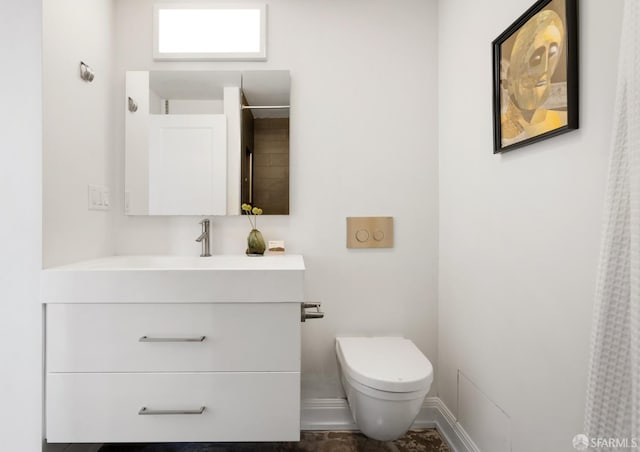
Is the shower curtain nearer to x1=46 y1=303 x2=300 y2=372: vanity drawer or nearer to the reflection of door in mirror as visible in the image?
x1=46 y1=303 x2=300 y2=372: vanity drawer

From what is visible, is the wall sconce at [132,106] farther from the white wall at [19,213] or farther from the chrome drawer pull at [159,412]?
the chrome drawer pull at [159,412]

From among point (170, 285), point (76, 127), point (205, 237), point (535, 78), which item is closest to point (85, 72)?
point (76, 127)

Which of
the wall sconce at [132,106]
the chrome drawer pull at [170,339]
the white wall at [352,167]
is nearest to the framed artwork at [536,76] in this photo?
the white wall at [352,167]

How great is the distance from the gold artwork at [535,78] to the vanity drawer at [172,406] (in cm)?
112

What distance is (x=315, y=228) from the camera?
66.7 inches

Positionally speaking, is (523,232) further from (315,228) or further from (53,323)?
(53,323)

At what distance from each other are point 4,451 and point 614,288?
1.91 m

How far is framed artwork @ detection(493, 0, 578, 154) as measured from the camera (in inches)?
33.3

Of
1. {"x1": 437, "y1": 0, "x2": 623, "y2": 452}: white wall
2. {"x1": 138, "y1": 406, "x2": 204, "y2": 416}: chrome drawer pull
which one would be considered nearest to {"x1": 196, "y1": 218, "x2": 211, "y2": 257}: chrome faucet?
{"x1": 138, "y1": 406, "x2": 204, "y2": 416}: chrome drawer pull

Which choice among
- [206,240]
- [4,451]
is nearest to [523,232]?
[206,240]

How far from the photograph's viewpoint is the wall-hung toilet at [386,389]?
1.16 meters

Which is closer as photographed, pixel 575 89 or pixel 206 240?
pixel 575 89

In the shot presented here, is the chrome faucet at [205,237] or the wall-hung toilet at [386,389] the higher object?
the chrome faucet at [205,237]

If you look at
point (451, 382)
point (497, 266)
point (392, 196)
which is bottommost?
point (451, 382)
